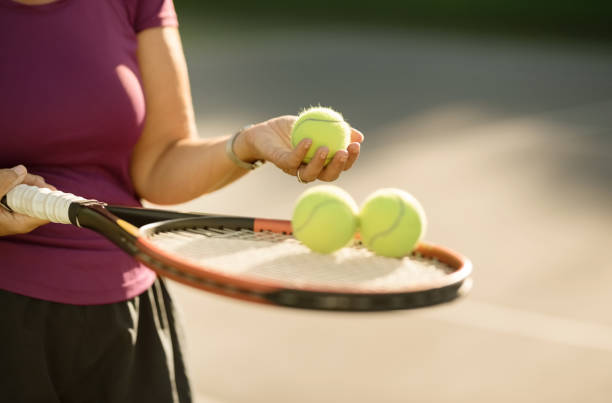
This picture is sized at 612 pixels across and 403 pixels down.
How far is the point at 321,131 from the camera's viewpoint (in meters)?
1.41

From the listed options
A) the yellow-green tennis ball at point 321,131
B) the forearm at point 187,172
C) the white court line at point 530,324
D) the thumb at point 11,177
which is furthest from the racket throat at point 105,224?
the white court line at point 530,324

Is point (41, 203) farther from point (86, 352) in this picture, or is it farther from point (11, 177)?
point (86, 352)

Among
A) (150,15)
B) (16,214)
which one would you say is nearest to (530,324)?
(150,15)

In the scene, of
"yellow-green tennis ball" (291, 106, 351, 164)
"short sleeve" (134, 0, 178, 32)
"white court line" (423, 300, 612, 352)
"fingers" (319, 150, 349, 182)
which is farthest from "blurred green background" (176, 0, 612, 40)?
"fingers" (319, 150, 349, 182)

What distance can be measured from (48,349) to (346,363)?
4.90 ft

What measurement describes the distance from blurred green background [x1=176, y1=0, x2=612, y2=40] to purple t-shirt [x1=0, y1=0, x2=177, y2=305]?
9883 millimetres

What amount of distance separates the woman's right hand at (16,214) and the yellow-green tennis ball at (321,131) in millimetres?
437

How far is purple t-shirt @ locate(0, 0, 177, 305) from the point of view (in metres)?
1.28

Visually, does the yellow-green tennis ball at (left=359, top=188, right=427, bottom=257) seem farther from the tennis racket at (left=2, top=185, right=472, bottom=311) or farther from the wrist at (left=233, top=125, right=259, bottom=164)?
the wrist at (left=233, top=125, right=259, bottom=164)

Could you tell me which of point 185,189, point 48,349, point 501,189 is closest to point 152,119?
point 185,189

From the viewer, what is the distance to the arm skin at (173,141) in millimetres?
1399

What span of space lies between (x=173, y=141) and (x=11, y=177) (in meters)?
0.34

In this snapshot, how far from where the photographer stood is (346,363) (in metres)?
2.65

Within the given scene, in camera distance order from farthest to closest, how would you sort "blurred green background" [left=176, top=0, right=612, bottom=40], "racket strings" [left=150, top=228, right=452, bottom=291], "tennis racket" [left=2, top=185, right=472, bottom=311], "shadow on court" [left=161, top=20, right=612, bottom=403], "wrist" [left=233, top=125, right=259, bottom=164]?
1. "blurred green background" [left=176, top=0, right=612, bottom=40]
2. "shadow on court" [left=161, top=20, right=612, bottom=403]
3. "wrist" [left=233, top=125, right=259, bottom=164]
4. "racket strings" [left=150, top=228, right=452, bottom=291]
5. "tennis racket" [left=2, top=185, right=472, bottom=311]
